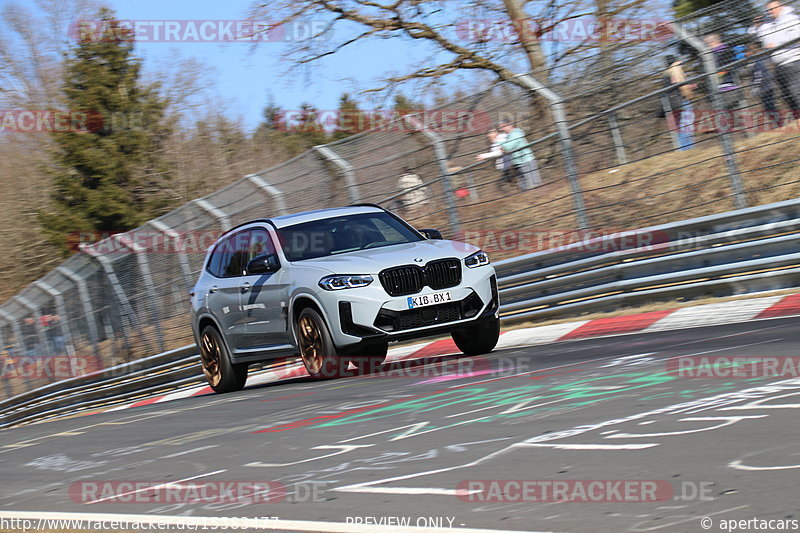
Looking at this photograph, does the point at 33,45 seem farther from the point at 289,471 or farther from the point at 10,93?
the point at 289,471

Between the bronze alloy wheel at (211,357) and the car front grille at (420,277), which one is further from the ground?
the car front grille at (420,277)

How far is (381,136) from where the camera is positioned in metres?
14.8

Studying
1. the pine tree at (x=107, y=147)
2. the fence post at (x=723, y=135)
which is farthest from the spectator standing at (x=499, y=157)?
the pine tree at (x=107, y=147)

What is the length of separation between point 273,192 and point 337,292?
251 inches

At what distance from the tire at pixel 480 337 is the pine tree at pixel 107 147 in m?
30.2

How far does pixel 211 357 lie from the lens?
12500 millimetres

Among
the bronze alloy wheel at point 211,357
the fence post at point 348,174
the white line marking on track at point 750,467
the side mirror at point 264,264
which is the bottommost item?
the white line marking on track at point 750,467

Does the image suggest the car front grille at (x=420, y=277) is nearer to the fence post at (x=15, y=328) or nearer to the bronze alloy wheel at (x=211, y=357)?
the bronze alloy wheel at (x=211, y=357)

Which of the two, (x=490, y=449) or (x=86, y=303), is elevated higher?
(x=86, y=303)

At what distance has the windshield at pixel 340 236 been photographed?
35.1 feet

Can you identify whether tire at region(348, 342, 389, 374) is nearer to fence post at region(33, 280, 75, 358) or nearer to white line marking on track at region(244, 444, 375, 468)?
white line marking on track at region(244, 444, 375, 468)

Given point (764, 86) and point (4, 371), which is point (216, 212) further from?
point (4, 371)

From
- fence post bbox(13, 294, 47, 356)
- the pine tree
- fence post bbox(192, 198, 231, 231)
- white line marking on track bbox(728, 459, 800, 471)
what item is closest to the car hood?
white line marking on track bbox(728, 459, 800, 471)

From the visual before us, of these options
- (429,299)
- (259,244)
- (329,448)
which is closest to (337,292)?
(429,299)
